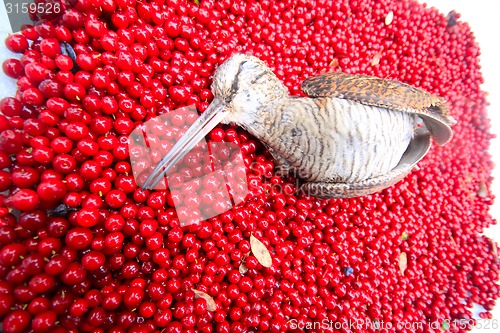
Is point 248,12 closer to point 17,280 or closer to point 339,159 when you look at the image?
point 339,159

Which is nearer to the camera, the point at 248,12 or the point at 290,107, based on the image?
the point at 290,107

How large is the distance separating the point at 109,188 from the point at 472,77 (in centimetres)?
179

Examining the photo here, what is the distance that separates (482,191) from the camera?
154 cm

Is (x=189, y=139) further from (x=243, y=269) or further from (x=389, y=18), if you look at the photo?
(x=389, y=18)

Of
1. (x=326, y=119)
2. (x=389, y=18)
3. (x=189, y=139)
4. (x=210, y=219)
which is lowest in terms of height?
(x=210, y=219)

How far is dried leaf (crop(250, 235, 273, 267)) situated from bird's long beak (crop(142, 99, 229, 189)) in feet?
1.13

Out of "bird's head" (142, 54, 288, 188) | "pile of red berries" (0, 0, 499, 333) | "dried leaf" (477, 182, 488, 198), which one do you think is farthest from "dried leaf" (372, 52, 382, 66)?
"dried leaf" (477, 182, 488, 198)

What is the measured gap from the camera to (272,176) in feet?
3.66

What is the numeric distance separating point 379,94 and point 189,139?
60 centimetres

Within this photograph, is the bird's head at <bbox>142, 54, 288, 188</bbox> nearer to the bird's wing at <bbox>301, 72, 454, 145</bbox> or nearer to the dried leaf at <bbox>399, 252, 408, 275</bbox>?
the bird's wing at <bbox>301, 72, 454, 145</bbox>

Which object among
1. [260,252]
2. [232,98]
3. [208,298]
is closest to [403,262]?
[260,252]

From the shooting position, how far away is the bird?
95 cm

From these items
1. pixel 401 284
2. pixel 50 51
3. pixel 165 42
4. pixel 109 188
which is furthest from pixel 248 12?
pixel 401 284

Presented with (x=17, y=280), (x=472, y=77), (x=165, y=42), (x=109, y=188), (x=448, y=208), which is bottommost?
(x=17, y=280)
